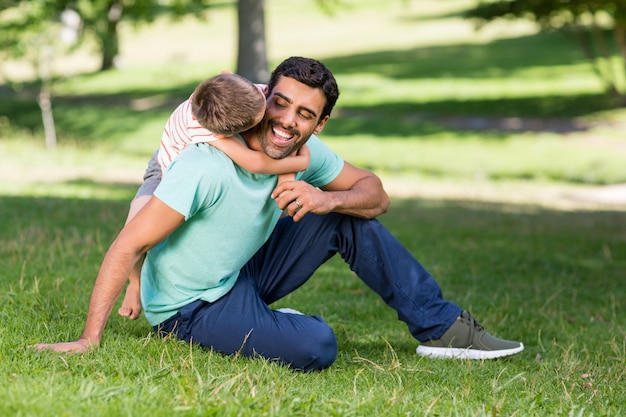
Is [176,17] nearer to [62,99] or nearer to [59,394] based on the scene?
[62,99]

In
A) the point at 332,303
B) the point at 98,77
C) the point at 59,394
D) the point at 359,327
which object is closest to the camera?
the point at 59,394

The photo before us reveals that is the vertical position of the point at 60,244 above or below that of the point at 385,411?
below

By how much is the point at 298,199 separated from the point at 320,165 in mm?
479

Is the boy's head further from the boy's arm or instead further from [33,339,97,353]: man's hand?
[33,339,97,353]: man's hand

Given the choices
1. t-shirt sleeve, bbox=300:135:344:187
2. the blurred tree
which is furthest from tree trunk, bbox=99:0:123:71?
t-shirt sleeve, bbox=300:135:344:187

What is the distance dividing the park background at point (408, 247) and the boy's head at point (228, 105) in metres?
0.98

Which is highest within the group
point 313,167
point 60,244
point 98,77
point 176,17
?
point 313,167

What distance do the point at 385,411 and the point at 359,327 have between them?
6.57ft

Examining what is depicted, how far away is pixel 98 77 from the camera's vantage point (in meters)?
32.9

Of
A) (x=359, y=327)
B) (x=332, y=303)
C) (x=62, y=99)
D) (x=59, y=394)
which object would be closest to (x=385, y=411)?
(x=59, y=394)

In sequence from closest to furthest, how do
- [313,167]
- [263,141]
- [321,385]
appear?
[321,385]
[263,141]
[313,167]

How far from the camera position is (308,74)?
13.7 feet

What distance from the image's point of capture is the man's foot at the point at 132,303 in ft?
13.8

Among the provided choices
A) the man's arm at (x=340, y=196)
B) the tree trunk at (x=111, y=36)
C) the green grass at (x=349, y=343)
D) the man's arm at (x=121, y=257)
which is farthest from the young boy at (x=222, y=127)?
the tree trunk at (x=111, y=36)
